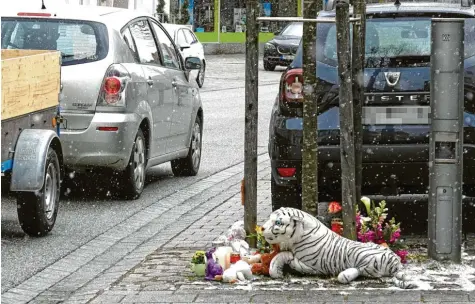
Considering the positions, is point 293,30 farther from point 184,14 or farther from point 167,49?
point 167,49

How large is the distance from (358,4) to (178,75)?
537cm

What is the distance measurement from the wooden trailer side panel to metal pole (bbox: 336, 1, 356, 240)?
2419 mm

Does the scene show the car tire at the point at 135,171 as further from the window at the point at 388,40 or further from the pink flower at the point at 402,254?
the pink flower at the point at 402,254

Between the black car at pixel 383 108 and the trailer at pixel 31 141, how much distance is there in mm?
1709

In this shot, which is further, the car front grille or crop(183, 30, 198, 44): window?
the car front grille

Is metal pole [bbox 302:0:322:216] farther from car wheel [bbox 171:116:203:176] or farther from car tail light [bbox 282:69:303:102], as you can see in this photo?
car wheel [bbox 171:116:203:176]

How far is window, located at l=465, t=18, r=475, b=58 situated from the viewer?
9.09 metres

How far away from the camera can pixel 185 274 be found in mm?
7762

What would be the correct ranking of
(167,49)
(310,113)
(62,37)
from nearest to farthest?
(310,113) < (62,37) < (167,49)

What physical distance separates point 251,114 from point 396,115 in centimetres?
111

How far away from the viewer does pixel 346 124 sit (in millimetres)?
7949

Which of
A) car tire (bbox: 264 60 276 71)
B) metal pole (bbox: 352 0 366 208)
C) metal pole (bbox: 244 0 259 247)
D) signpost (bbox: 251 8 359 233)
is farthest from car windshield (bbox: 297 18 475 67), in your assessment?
car tire (bbox: 264 60 276 71)

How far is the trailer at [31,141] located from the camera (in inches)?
366

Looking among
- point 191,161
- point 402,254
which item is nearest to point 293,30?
point 191,161
